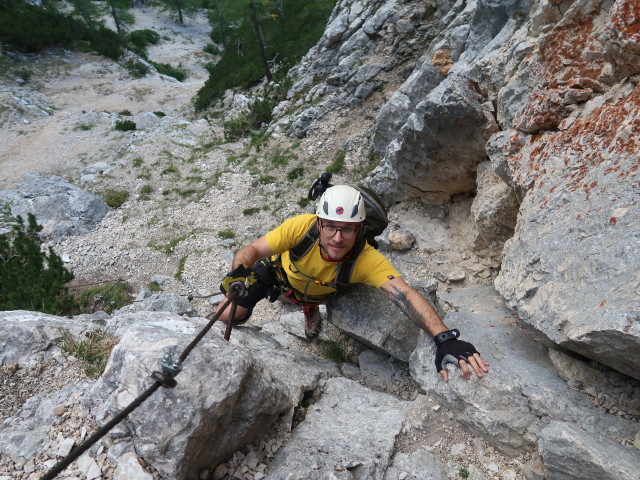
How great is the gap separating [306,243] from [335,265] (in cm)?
44

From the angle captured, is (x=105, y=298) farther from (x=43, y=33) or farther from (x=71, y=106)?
(x=43, y=33)

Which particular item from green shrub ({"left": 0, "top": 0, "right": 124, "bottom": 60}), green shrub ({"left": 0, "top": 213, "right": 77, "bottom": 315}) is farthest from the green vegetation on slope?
green shrub ({"left": 0, "top": 213, "right": 77, "bottom": 315})

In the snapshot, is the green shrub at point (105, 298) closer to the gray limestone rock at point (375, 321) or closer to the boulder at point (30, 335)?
the boulder at point (30, 335)

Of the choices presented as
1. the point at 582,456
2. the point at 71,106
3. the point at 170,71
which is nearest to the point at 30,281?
the point at 582,456

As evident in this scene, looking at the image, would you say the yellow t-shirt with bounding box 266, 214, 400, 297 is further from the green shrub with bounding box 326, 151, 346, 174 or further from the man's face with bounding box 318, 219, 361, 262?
the green shrub with bounding box 326, 151, 346, 174

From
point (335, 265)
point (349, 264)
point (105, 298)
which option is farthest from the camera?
point (105, 298)

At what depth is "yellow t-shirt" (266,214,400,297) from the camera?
4545mm

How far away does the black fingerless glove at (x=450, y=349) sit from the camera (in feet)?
12.2

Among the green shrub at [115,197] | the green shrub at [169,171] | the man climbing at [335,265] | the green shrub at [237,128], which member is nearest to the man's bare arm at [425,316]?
the man climbing at [335,265]

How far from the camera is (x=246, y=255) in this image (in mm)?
4652

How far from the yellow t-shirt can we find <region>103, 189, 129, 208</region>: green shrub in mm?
12157

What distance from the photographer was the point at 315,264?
4.66 m

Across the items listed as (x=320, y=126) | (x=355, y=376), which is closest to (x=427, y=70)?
(x=320, y=126)

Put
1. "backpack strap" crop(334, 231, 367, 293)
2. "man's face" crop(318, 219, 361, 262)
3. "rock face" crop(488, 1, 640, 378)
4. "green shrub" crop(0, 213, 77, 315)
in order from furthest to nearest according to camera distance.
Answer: "green shrub" crop(0, 213, 77, 315) → "backpack strap" crop(334, 231, 367, 293) → "man's face" crop(318, 219, 361, 262) → "rock face" crop(488, 1, 640, 378)
